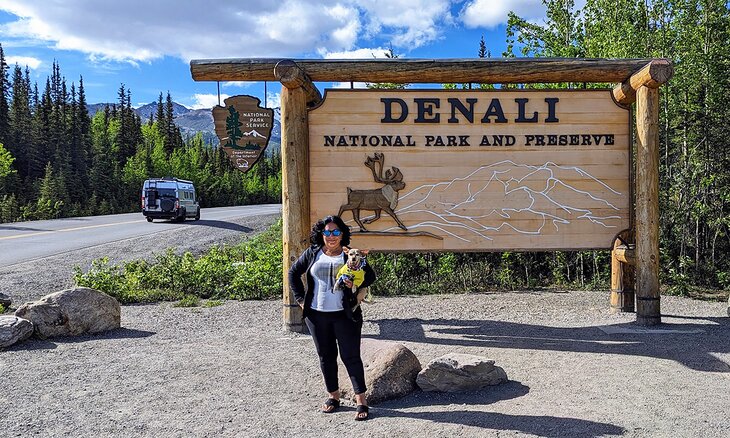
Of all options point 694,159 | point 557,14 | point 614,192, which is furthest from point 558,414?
point 557,14

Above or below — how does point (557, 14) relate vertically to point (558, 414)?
above

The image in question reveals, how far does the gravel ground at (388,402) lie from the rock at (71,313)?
0.66 feet

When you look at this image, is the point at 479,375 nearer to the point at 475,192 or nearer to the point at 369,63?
the point at 475,192

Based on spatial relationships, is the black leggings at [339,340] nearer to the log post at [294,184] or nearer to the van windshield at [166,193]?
the log post at [294,184]

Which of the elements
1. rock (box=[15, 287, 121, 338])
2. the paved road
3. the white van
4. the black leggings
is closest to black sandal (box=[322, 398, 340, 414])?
the black leggings

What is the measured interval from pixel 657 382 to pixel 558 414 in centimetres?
137

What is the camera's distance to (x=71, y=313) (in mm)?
6922

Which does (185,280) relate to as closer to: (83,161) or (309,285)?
(309,285)

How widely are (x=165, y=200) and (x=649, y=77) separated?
76.0 feet

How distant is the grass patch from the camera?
31.1 ft

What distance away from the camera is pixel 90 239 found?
18359 mm

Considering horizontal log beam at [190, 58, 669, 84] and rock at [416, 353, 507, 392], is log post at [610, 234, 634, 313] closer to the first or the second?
horizontal log beam at [190, 58, 669, 84]

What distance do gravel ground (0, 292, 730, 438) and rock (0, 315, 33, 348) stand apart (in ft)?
0.36

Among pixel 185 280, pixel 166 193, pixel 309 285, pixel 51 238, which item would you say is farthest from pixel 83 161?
pixel 309 285
